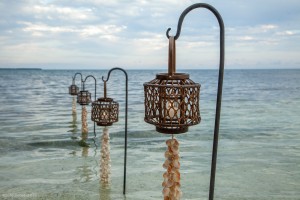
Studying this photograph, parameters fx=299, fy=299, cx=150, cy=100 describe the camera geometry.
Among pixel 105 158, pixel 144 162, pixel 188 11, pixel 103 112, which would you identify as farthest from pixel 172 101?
pixel 144 162

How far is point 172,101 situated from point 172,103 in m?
0.03

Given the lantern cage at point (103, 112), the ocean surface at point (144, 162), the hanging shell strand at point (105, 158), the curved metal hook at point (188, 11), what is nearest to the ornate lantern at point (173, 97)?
the curved metal hook at point (188, 11)

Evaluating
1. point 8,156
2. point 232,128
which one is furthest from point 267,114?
point 8,156

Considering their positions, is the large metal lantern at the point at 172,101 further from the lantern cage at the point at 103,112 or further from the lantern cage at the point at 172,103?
the lantern cage at the point at 103,112

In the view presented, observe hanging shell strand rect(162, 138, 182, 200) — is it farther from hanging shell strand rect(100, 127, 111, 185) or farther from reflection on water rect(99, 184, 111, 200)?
reflection on water rect(99, 184, 111, 200)

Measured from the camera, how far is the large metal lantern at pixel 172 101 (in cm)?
319

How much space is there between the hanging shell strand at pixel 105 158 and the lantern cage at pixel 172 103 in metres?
5.84

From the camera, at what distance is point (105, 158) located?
903cm

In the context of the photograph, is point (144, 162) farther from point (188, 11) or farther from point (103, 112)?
point (188, 11)

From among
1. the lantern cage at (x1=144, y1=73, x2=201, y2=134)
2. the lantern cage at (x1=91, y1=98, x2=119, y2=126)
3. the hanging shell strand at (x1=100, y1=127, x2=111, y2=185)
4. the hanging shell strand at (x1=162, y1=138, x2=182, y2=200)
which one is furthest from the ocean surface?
the lantern cage at (x1=144, y1=73, x2=201, y2=134)

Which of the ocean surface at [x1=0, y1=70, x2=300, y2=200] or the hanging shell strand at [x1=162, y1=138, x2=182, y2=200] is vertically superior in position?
the hanging shell strand at [x1=162, y1=138, x2=182, y2=200]

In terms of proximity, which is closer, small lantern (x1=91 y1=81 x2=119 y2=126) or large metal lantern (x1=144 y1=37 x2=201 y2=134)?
large metal lantern (x1=144 y1=37 x2=201 y2=134)

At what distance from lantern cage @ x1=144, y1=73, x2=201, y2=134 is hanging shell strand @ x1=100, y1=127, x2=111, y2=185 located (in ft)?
19.2

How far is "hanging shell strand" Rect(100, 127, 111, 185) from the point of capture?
896 centimetres
